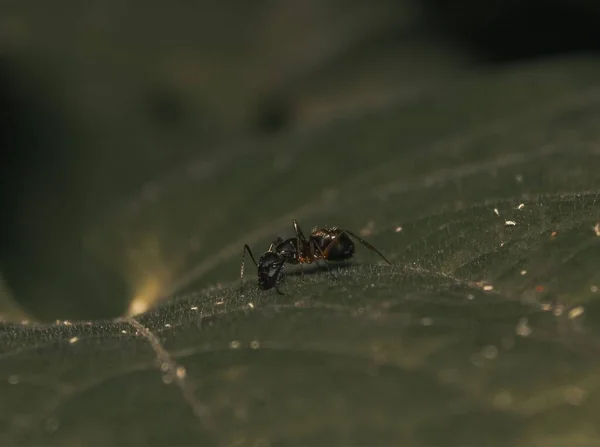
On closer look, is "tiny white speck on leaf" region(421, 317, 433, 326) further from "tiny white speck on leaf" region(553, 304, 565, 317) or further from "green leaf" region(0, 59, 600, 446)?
"tiny white speck on leaf" region(553, 304, 565, 317)

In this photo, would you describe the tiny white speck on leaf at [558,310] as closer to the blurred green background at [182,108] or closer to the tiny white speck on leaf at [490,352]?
the tiny white speck on leaf at [490,352]

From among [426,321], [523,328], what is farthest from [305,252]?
[523,328]

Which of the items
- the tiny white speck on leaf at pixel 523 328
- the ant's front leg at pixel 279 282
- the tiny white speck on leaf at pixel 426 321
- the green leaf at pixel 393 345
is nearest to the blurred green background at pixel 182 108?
the ant's front leg at pixel 279 282

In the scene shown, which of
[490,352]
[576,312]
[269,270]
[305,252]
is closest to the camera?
[490,352]

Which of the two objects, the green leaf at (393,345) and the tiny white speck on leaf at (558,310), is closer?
the green leaf at (393,345)

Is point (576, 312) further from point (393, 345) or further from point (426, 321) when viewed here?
point (393, 345)
